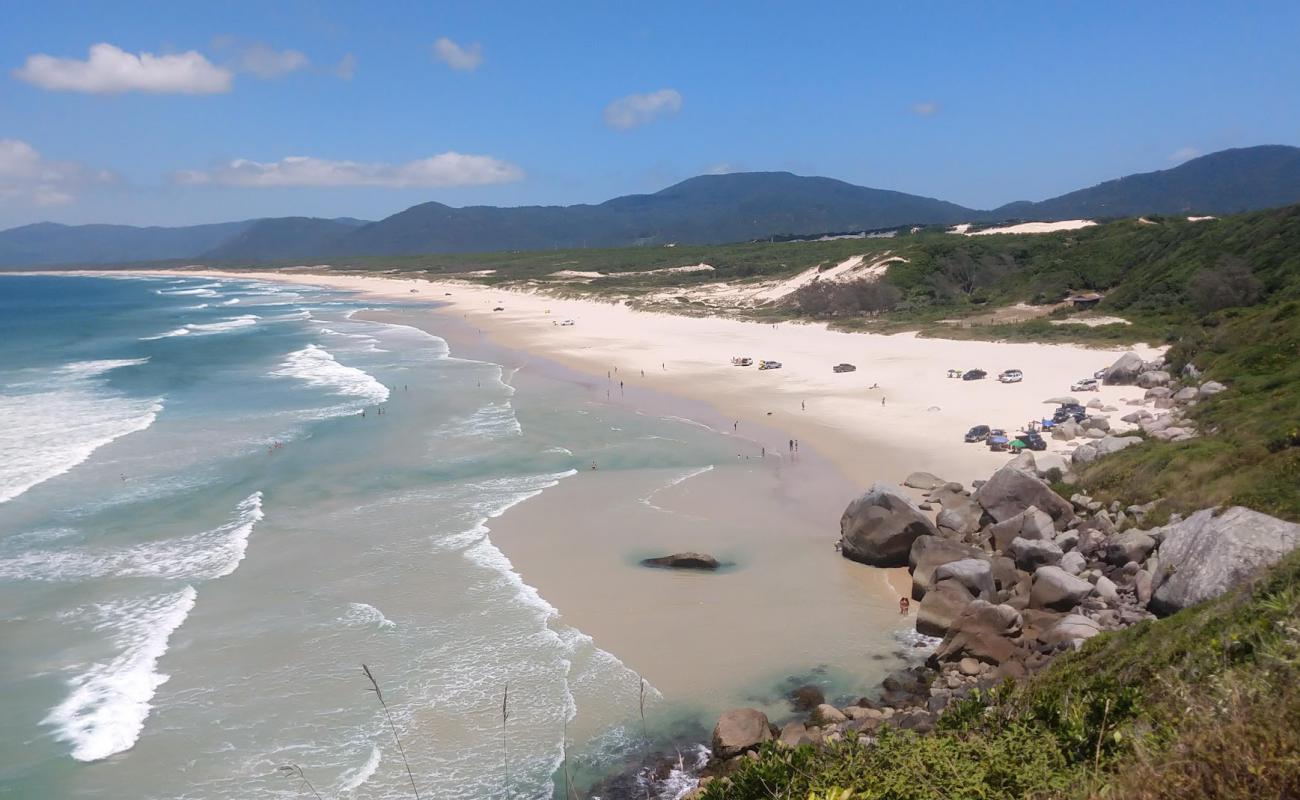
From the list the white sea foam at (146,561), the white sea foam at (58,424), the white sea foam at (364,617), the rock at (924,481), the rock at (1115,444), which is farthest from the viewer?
the white sea foam at (58,424)

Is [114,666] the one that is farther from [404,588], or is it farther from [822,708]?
[822,708]

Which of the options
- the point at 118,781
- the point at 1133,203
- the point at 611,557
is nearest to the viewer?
the point at 118,781

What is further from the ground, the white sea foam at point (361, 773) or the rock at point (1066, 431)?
the rock at point (1066, 431)

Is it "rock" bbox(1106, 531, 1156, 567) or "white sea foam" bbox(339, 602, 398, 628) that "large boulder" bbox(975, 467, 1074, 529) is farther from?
"white sea foam" bbox(339, 602, 398, 628)

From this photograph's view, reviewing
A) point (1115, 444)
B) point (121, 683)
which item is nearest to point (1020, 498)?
point (1115, 444)

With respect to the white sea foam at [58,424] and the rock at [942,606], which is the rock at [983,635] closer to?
the rock at [942,606]

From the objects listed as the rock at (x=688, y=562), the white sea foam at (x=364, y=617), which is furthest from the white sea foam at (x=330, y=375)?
the rock at (x=688, y=562)

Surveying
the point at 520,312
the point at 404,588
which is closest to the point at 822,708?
the point at 404,588
